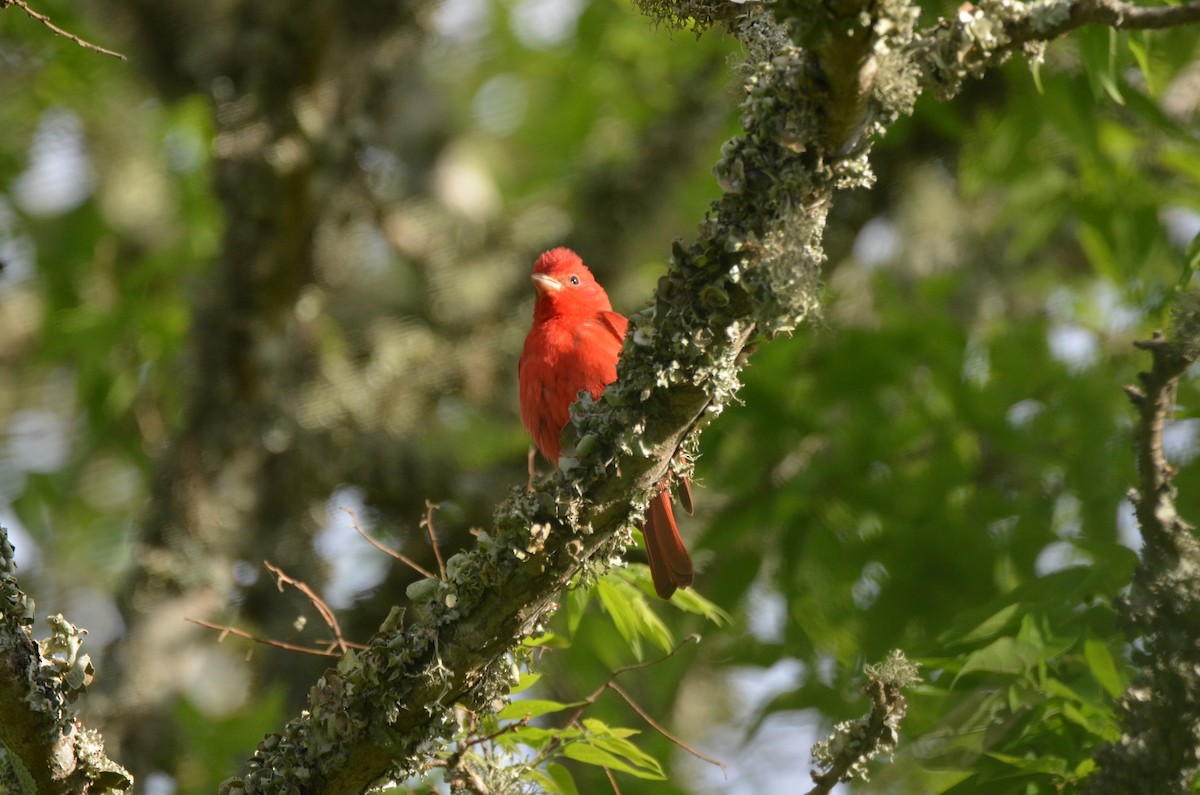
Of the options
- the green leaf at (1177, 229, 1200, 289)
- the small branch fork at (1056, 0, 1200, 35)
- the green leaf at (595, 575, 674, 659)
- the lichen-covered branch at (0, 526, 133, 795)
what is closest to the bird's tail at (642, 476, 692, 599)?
the green leaf at (595, 575, 674, 659)

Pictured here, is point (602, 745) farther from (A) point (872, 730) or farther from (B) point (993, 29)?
(B) point (993, 29)

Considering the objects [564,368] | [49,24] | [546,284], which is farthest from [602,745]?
[546,284]

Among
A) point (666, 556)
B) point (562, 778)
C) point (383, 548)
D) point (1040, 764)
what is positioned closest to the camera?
point (1040, 764)

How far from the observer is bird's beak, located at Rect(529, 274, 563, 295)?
5.23 m

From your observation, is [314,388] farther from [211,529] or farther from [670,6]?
[670,6]

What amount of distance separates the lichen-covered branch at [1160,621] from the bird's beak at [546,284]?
114 inches

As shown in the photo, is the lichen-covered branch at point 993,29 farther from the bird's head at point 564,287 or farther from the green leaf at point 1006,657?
the bird's head at point 564,287

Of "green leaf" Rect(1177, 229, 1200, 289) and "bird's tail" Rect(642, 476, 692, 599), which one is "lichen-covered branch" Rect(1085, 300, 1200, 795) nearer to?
"green leaf" Rect(1177, 229, 1200, 289)

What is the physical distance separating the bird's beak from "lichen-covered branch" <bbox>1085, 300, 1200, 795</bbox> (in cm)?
288

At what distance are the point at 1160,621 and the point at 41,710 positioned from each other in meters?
2.51

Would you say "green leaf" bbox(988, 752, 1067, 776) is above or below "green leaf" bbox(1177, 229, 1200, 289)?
below

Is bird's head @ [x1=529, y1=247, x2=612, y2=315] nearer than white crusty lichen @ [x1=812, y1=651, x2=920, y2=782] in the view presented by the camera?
No

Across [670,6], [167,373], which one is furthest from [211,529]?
[670,6]

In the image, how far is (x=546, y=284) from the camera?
5.23 metres
